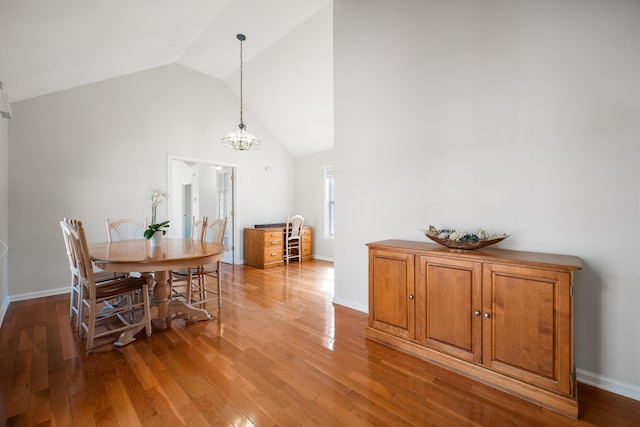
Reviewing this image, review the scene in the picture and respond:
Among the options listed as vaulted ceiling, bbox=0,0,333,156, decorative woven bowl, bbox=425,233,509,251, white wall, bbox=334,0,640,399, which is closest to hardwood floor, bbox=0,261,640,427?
white wall, bbox=334,0,640,399

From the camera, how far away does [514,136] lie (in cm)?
206

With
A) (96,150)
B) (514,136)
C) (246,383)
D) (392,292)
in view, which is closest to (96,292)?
(246,383)

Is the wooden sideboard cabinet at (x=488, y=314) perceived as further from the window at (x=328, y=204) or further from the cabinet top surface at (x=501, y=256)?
the window at (x=328, y=204)

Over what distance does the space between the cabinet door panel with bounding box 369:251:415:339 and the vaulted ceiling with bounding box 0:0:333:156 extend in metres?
2.92

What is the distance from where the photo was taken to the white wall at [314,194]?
5.98 meters

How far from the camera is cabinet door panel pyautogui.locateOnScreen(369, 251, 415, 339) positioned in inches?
85.6

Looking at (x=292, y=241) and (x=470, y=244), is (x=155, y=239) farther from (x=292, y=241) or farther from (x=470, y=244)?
(x=292, y=241)

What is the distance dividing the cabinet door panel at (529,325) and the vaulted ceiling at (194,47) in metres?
3.41

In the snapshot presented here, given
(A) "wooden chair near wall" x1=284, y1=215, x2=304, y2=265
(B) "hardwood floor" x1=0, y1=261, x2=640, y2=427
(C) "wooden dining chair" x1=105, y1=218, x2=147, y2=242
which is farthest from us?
(A) "wooden chair near wall" x1=284, y1=215, x2=304, y2=265

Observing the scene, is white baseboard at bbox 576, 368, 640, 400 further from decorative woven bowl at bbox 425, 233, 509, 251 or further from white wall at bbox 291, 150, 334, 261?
white wall at bbox 291, 150, 334, 261

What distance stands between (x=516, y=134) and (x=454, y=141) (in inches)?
17.5

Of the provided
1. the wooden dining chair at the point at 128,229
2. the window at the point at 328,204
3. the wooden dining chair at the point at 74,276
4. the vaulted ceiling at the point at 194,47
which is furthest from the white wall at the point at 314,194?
the wooden dining chair at the point at 74,276

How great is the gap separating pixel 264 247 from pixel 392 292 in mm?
3305

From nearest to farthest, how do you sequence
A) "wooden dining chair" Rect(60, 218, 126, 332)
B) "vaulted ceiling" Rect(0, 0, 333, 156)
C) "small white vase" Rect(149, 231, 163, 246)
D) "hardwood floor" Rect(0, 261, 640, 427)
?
"hardwood floor" Rect(0, 261, 640, 427), "vaulted ceiling" Rect(0, 0, 333, 156), "wooden dining chair" Rect(60, 218, 126, 332), "small white vase" Rect(149, 231, 163, 246)
